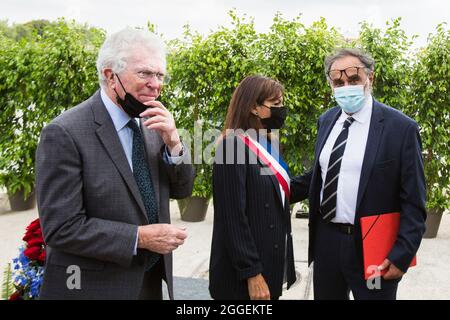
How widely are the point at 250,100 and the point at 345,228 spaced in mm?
949

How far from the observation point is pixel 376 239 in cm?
247

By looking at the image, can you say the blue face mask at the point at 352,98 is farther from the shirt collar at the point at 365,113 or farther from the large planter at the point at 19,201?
the large planter at the point at 19,201

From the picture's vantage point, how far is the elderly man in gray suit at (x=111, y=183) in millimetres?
1853

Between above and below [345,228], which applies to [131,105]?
above

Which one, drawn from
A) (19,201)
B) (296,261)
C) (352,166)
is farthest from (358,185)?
(19,201)

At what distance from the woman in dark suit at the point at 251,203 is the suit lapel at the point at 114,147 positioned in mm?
651

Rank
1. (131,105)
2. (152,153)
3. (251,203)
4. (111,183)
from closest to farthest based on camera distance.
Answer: (111,183)
(131,105)
(152,153)
(251,203)

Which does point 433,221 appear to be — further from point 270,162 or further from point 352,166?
point 270,162

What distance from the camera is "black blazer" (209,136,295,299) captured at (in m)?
2.52

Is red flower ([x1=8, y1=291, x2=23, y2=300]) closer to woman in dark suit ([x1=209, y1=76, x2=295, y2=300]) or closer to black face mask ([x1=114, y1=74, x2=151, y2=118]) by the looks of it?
woman in dark suit ([x1=209, y1=76, x2=295, y2=300])

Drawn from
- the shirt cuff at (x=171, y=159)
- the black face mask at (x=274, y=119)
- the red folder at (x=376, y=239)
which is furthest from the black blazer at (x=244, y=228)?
the red folder at (x=376, y=239)

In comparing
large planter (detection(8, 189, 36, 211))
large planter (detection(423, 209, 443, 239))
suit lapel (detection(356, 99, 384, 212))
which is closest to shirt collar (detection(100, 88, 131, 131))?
suit lapel (detection(356, 99, 384, 212))

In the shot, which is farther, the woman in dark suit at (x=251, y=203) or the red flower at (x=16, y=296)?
the red flower at (x=16, y=296)

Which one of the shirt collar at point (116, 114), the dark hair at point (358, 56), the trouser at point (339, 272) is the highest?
the dark hair at point (358, 56)
